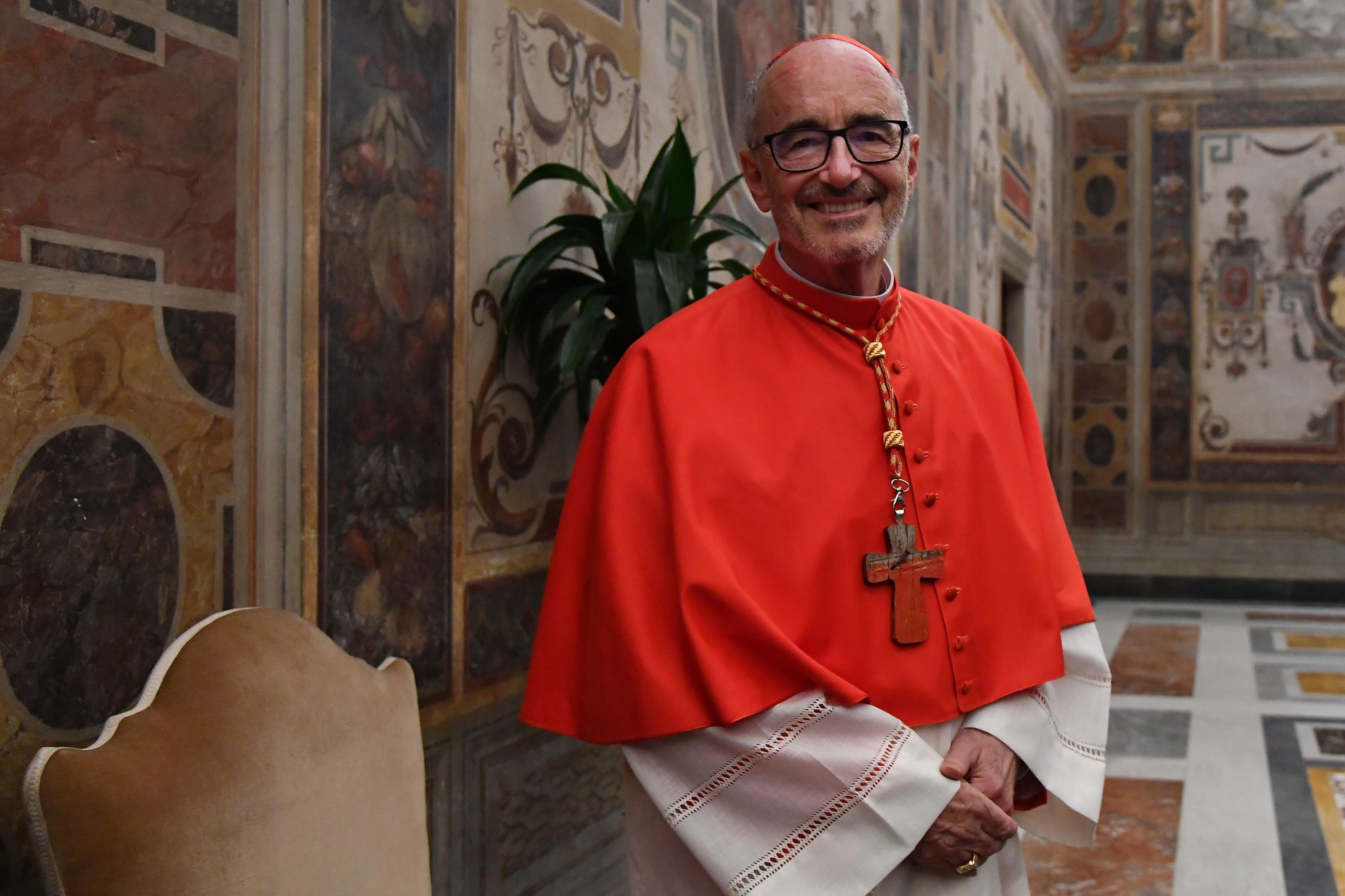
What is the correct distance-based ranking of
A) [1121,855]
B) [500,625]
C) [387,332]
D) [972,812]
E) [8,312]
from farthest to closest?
[1121,855], [500,625], [387,332], [972,812], [8,312]

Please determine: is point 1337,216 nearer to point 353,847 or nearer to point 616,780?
point 616,780

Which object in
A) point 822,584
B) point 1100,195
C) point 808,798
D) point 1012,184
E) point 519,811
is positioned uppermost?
point 1100,195

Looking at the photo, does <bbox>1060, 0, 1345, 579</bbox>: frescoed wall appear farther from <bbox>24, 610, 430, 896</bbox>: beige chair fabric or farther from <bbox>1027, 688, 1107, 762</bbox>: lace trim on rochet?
<bbox>24, 610, 430, 896</bbox>: beige chair fabric

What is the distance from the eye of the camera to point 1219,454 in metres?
12.1

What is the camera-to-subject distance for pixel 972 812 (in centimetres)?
185

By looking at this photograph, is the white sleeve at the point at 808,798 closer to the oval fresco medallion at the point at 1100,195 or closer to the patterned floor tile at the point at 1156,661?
the patterned floor tile at the point at 1156,661

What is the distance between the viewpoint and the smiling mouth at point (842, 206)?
200 cm

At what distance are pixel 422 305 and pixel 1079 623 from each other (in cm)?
148

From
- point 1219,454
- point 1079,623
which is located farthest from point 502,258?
point 1219,454

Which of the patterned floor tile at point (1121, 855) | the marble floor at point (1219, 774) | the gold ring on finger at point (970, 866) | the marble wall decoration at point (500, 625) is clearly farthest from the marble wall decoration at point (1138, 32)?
the gold ring on finger at point (970, 866)

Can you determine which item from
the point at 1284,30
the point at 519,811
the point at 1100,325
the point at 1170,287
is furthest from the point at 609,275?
the point at 1284,30

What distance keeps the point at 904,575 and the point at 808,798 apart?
1.25 ft

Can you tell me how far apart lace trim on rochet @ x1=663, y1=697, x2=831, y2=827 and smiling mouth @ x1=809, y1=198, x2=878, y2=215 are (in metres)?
0.76

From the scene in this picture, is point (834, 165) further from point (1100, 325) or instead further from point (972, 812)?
point (1100, 325)
